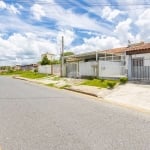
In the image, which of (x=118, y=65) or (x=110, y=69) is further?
(x=118, y=65)

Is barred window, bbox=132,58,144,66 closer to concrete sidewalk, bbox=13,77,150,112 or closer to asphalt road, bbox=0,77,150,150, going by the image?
Result: concrete sidewalk, bbox=13,77,150,112

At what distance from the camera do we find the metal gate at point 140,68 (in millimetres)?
22266

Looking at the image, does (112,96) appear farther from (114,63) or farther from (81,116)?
(114,63)

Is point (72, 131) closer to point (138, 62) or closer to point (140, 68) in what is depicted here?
point (140, 68)

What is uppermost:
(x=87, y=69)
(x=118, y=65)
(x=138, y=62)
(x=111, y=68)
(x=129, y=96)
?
(x=138, y=62)

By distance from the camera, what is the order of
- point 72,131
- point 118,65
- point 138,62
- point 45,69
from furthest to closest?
1. point 45,69
2. point 118,65
3. point 138,62
4. point 72,131

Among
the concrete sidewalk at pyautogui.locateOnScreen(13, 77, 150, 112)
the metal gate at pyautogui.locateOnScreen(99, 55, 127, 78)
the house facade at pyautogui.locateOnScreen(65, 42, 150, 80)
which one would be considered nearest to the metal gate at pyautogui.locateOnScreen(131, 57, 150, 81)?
the house facade at pyautogui.locateOnScreen(65, 42, 150, 80)

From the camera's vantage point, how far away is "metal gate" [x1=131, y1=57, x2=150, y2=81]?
22266mm

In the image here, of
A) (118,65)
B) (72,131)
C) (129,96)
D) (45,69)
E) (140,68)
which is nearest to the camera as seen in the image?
(72,131)

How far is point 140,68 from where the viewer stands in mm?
22609

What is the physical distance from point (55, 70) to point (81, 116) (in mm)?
40236

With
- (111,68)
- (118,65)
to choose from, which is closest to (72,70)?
(118,65)

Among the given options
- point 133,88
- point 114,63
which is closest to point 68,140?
point 133,88

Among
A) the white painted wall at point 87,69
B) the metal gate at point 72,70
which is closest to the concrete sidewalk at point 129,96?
the white painted wall at point 87,69
